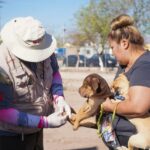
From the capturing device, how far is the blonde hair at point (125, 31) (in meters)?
3.62

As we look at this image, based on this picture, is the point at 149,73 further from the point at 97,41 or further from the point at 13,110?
the point at 97,41

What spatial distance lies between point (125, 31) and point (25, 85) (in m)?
0.93

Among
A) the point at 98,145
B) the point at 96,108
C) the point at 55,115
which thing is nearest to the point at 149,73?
the point at 96,108

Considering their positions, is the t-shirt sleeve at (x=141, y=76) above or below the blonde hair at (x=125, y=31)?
below

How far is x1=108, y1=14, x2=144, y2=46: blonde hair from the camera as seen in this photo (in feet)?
11.9

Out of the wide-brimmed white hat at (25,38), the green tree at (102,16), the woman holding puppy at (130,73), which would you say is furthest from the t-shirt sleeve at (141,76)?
the green tree at (102,16)

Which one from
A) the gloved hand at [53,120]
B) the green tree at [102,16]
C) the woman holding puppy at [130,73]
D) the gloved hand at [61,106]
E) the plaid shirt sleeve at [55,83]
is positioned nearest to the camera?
the woman holding puppy at [130,73]

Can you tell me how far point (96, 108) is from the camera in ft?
12.3

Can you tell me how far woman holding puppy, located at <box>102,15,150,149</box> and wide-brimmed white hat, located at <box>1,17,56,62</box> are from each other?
0.59 meters

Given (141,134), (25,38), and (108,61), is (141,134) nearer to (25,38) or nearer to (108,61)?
(25,38)

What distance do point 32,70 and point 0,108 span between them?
450 mm

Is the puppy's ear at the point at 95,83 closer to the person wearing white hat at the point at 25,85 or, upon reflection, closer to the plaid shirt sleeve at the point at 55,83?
the person wearing white hat at the point at 25,85

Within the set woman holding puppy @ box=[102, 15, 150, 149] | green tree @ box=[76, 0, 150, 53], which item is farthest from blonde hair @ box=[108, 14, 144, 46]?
green tree @ box=[76, 0, 150, 53]

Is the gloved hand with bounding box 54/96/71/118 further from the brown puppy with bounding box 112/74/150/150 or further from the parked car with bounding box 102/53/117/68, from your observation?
the parked car with bounding box 102/53/117/68
